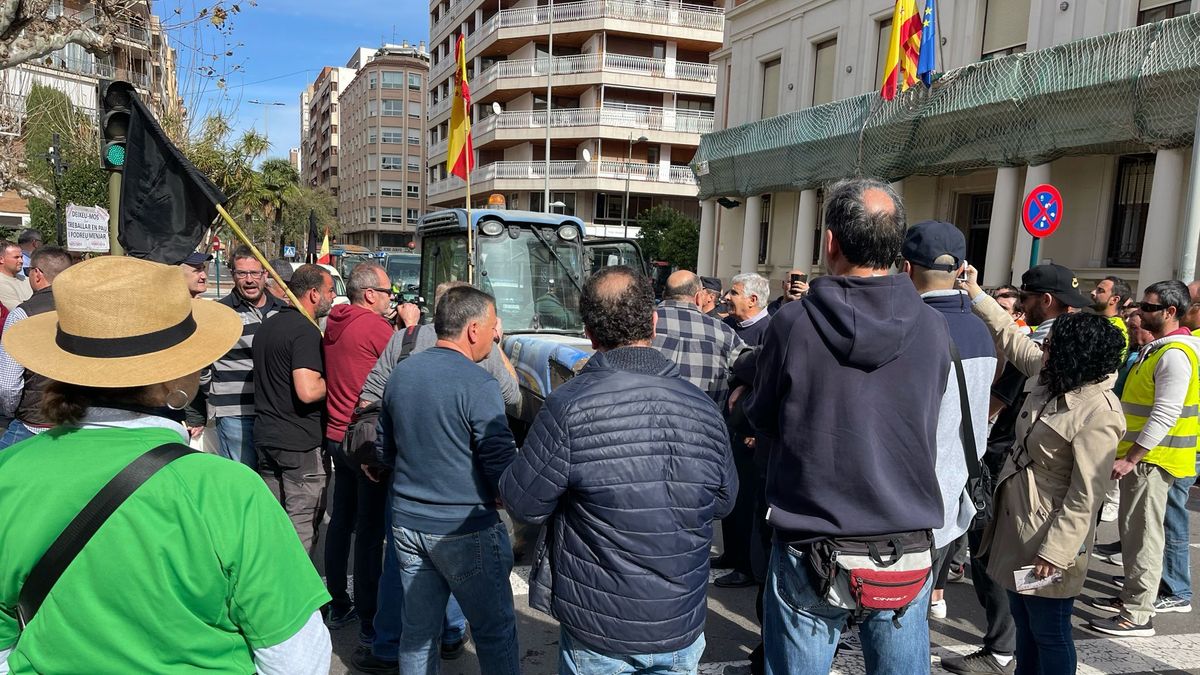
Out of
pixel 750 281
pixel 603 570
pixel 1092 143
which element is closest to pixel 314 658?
pixel 603 570

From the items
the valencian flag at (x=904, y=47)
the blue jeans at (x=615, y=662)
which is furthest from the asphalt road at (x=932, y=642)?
the valencian flag at (x=904, y=47)

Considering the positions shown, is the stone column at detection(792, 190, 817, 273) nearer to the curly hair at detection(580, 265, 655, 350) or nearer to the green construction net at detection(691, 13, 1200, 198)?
the green construction net at detection(691, 13, 1200, 198)

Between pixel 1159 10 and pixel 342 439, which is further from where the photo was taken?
pixel 1159 10

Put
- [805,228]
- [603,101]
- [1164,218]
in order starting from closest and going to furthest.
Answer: [1164,218], [805,228], [603,101]

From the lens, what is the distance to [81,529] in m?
1.37

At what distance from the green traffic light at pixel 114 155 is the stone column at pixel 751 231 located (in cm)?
1981

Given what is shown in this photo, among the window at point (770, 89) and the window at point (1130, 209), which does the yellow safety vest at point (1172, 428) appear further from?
the window at point (770, 89)

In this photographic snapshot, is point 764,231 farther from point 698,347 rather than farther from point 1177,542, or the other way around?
point 698,347

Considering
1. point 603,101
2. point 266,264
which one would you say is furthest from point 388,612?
point 603,101

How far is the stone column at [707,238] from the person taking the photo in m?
25.6

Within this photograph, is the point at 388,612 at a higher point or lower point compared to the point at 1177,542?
lower

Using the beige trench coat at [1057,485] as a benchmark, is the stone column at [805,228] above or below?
above

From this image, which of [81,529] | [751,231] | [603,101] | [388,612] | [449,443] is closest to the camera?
[81,529]

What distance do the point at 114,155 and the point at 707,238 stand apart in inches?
876
